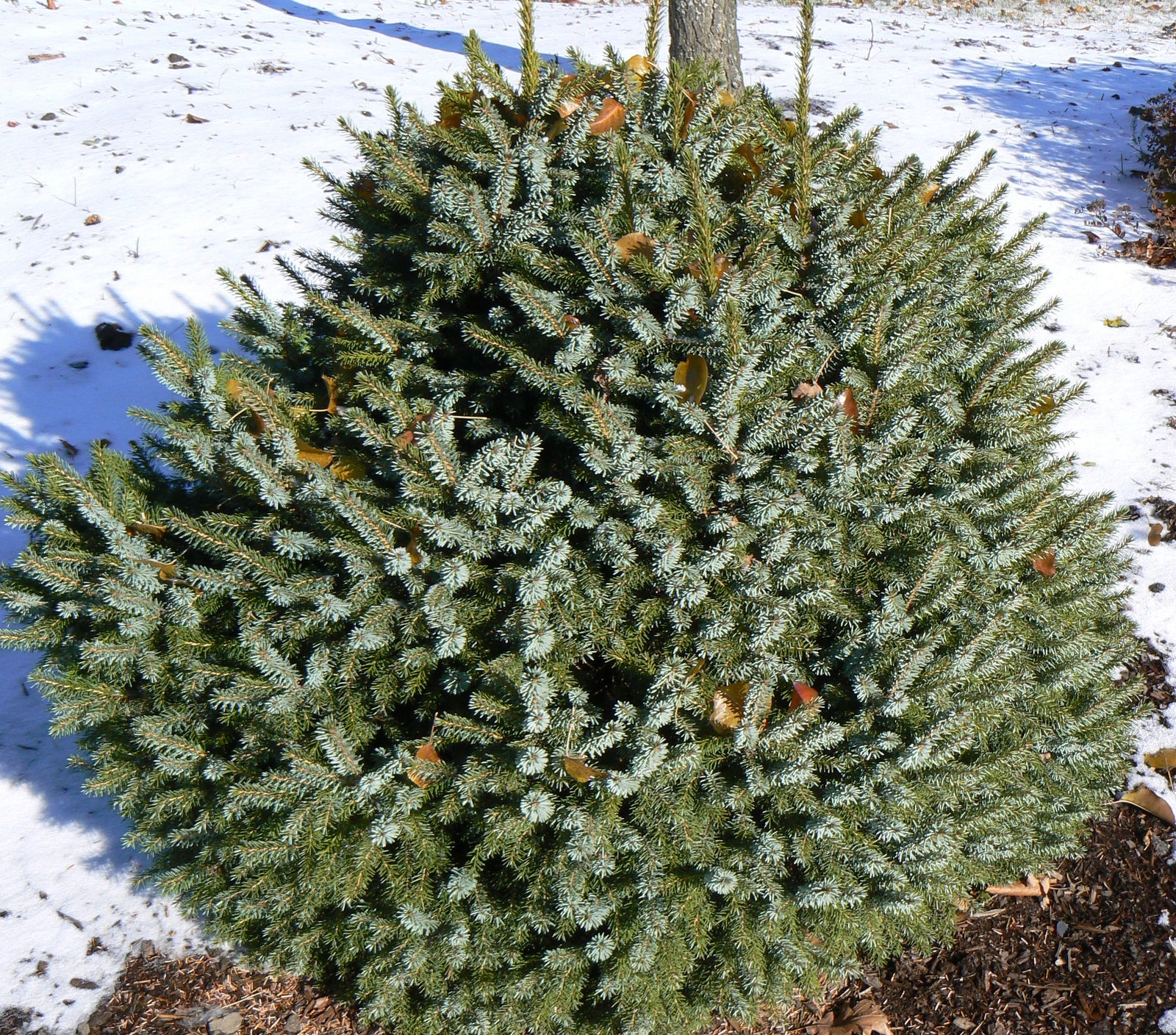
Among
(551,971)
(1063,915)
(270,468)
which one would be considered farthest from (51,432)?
(1063,915)

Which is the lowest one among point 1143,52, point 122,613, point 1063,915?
point 1063,915

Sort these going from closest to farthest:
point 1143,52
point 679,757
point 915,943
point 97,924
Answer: point 679,757
point 915,943
point 97,924
point 1143,52

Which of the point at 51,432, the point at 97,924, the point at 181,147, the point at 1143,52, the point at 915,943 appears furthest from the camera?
the point at 1143,52

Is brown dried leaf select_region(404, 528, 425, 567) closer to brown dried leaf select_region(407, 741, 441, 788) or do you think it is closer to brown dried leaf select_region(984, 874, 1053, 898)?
brown dried leaf select_region(407, 741, 441, 788)

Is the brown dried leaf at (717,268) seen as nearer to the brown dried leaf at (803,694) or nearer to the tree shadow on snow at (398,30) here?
the brown dried leaf at (803,694)

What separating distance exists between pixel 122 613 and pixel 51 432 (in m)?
3.10

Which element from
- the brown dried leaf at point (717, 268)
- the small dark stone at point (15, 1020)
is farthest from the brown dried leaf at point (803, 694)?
the small dark stone at point (15, 1020)

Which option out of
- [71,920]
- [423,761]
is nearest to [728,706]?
[423,761]

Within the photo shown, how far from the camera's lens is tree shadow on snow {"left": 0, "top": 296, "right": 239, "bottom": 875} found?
3.28 m

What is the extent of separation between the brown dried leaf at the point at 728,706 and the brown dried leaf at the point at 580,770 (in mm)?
329

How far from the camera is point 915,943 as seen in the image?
254cm

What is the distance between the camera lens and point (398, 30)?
9.82 m

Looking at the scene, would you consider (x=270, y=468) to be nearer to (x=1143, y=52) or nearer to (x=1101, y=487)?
(x=1101, y=487)

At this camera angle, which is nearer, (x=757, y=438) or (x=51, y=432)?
(x=757, y=438)
